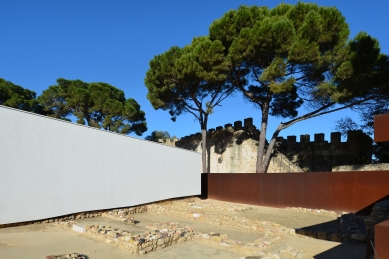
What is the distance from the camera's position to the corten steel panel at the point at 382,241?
299 centimetres

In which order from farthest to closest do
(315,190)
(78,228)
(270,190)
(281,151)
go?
1. (281,151)
2. (270,190)
3. (315,190)
4. (78,228)

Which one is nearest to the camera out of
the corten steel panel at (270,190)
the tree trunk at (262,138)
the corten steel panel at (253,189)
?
the corten steel panel at (270,190)

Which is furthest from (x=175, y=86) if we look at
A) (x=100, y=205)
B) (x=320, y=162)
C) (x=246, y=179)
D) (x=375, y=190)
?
(x=375, y=190)

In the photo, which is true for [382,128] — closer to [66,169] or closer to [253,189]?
[66,169]

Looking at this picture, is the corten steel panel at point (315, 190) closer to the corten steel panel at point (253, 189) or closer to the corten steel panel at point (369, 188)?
the corten steel panel at point (369, 188)

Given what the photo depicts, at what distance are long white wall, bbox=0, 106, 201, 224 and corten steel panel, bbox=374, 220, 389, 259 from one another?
26.2ft

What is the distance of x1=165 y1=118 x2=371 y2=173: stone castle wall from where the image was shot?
1819 centimetres

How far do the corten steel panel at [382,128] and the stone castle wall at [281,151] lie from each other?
1577 centimetres

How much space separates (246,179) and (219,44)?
298 inches

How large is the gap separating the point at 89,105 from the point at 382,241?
23918 mm

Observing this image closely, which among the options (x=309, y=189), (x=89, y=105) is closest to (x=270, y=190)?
(x=309, y=189)

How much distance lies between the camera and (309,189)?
13211mm

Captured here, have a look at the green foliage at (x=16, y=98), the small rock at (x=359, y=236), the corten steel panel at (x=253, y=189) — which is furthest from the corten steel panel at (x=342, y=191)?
the green foliage at (x=16, y=98)

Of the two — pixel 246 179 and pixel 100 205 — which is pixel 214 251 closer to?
pixel 100 205
